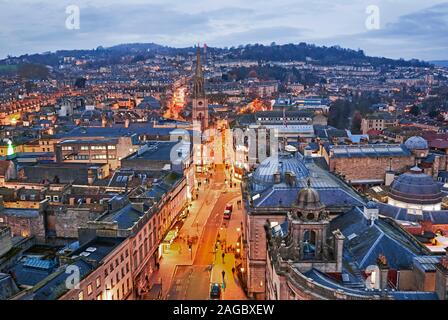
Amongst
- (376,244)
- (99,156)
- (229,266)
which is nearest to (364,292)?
(376,244)

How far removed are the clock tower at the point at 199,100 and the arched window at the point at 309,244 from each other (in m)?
73.9

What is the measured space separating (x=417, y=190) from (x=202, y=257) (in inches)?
846

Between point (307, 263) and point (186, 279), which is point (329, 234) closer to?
point (307, 263)

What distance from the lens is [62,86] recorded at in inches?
7815

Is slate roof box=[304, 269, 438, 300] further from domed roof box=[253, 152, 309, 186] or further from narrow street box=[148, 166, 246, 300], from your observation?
domed roof box=[253, 152, 309, 186]

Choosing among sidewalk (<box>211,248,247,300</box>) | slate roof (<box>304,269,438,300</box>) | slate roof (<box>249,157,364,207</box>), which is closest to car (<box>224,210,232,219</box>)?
sidewalk (<box>211,248,247,300</box>)

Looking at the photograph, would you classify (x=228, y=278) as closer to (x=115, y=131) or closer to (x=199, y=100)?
(x=115, y=131)

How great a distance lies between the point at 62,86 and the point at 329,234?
18946cm

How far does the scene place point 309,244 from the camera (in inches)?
1024

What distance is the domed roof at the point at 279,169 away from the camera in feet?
129

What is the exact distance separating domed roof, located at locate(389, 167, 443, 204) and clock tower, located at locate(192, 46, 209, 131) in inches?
2350

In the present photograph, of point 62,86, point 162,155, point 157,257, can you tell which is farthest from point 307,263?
point 62,86

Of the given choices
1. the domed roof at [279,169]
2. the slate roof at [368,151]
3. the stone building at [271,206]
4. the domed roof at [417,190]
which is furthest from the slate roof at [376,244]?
the slate roof at [368,151]

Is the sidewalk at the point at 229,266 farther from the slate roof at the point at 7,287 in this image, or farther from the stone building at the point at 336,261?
the slate roof at the point at 7,287
